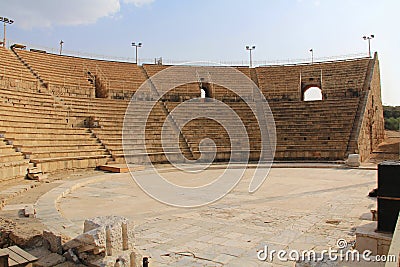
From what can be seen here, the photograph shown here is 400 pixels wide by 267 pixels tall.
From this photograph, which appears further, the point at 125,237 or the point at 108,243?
the point at 125,237

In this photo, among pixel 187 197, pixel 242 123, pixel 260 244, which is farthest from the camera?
pixel 242 123

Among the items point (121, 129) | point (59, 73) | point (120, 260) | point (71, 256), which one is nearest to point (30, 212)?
point (71, 256)

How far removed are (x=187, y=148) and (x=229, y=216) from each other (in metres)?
9.33

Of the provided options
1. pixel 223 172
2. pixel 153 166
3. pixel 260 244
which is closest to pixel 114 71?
pixel 153 166

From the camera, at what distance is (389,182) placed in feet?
11.9

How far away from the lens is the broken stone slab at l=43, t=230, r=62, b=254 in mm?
4031

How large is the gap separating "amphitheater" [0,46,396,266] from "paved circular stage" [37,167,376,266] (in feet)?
0.08

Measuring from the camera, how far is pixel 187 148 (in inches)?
596

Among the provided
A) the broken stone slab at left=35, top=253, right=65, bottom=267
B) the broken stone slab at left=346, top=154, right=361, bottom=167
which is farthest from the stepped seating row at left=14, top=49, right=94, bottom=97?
the broken stone slab at left=35, top=253, right=65, bottom=267

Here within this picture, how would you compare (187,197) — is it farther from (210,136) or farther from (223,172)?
(210,136)

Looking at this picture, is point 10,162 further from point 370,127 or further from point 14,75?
point 370,127

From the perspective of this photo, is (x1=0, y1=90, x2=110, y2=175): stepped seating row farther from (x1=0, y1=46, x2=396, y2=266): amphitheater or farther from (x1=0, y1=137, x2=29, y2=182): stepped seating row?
(x1=0, y1=137, x2=29, y2=182): stepped seating row

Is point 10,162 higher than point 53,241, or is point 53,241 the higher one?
point 10,162

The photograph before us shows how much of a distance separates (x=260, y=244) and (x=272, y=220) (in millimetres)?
1248
